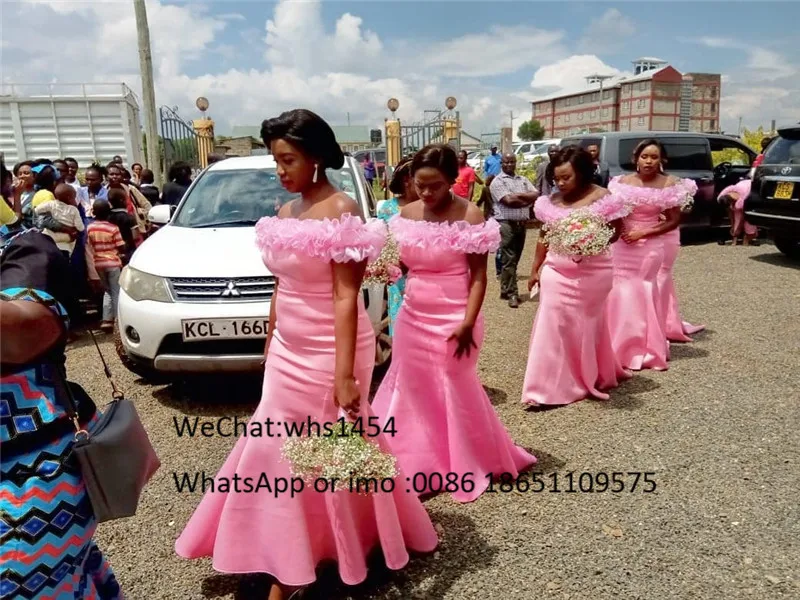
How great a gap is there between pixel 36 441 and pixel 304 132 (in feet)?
4.69

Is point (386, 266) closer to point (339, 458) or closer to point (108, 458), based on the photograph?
point (339, 458)

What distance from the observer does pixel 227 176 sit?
20.7 feet

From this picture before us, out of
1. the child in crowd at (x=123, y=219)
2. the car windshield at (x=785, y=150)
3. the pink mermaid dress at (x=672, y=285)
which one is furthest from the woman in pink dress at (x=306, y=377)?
the car windshield at (x=785, y=150)

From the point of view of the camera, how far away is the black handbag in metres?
1.96

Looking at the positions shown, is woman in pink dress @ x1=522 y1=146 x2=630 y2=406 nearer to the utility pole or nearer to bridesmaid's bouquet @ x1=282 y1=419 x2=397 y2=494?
bridesmaid's bouquet @ x1=282 y1=419 x2=397 y2=494

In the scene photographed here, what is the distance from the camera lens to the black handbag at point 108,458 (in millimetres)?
1961

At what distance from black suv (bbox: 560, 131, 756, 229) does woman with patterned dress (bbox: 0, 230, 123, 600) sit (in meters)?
10.2

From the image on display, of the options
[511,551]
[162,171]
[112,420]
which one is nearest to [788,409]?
[511,551]

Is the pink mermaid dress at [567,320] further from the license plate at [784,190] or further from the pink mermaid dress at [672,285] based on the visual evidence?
the license plate at [784,190]

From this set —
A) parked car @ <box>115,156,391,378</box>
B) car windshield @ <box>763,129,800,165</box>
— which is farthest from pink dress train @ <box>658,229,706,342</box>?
car windshield @ <box>763,129,800,165</box>

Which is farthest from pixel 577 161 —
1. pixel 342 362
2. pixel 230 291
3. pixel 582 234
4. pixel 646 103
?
pixel 646 103

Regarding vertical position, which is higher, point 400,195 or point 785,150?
point 785,150

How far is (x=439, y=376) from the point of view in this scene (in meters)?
3.79

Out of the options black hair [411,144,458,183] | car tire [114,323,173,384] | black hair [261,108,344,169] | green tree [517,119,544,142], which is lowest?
car tire [114,323,173,384]
